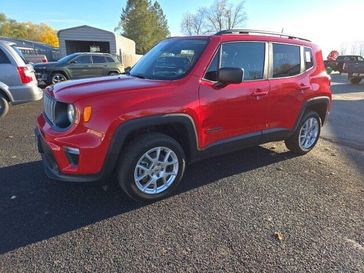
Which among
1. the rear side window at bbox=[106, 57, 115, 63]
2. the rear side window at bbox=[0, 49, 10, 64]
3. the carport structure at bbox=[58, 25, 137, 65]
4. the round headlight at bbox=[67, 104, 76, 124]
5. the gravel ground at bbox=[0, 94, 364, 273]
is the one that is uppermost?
the carport structure at bbox=[58, 25, 137, 65]

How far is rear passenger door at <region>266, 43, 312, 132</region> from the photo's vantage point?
4410 mm

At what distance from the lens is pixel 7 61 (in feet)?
23.8

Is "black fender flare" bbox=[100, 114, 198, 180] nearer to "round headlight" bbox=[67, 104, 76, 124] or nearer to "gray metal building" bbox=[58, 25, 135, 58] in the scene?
"round headlight" bbox=[67, 104, 76, 124]

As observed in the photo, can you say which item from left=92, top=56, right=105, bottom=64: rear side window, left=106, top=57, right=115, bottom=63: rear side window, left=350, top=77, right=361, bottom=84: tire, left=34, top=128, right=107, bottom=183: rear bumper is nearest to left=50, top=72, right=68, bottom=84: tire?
left=92, top=56, right=105, bottom=64: rear side window

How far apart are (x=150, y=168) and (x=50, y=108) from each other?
4.30 ft

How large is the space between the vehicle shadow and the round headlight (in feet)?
3.14

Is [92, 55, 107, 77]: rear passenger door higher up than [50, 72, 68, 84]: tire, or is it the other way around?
[92, 55, 107, 77]: rear passenger door

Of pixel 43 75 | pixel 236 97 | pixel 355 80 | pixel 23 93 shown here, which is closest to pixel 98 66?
pixel 43 75

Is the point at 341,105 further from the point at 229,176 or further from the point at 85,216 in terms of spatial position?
the point at 85,216

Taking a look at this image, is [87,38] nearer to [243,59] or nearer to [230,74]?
[243,59]

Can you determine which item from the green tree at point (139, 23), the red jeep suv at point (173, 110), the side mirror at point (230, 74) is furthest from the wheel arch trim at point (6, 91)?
the green tree at point (139, 23)

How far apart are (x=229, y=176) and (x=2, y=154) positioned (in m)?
3.52

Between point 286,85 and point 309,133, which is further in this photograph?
point 309,133

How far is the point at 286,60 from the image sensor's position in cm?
464
